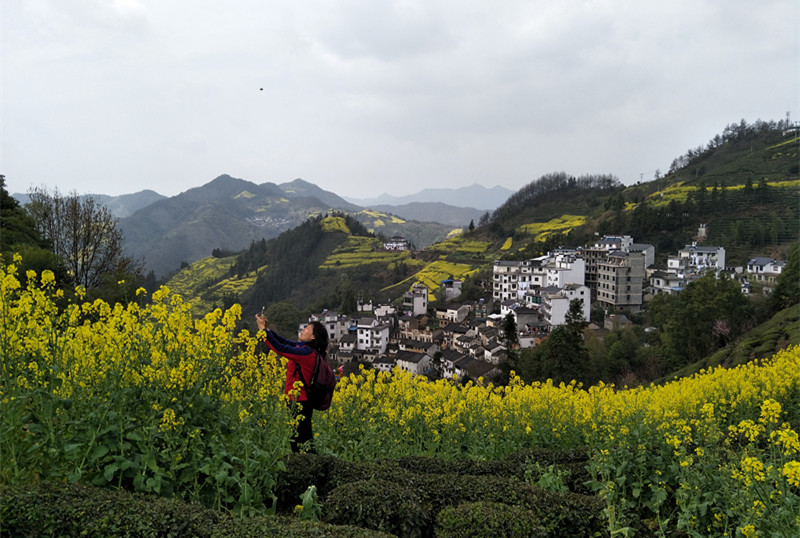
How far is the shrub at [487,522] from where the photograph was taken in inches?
132

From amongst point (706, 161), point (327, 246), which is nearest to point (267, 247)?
point (327, 246)

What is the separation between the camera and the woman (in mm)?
5137

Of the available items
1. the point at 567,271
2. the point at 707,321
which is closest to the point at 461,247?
the point at 567,271

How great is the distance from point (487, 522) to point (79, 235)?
26202 mm

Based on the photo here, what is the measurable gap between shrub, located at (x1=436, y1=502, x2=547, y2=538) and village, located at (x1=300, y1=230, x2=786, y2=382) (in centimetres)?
4124

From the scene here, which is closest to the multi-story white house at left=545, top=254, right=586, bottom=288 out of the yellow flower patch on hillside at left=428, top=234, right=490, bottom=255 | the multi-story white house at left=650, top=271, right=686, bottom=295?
the multi-story white house at left=650, top=271, right=686, bottom=295

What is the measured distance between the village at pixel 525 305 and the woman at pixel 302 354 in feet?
130

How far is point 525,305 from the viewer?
60.8 meters

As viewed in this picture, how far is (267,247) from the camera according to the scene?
433 feet

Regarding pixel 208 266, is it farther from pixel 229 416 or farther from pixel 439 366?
pixel 229 416

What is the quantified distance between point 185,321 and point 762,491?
4.66 metres

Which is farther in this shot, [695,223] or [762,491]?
[695,223]

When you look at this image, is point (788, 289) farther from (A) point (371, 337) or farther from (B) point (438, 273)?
(B) point (438, 273)

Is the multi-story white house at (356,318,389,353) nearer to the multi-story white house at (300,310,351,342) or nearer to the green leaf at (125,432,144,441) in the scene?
the multi-story white house at (300,310,351,342)
